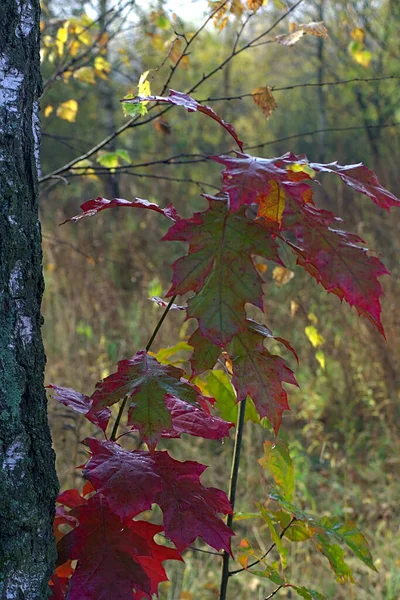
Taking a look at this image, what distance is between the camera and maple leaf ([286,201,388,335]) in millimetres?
848

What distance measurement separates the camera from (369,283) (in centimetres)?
85

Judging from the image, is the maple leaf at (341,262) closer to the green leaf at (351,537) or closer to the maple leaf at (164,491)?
the maple leaf at (164,491)

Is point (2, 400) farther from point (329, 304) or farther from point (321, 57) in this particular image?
point (321, 57)

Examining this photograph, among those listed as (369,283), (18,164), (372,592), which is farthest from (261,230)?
(372,592)

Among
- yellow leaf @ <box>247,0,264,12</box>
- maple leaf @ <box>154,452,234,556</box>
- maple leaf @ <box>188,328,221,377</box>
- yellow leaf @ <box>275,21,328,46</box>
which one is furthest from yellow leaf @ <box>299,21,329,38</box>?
maple leaf @ <box>154,452,234,556</box>

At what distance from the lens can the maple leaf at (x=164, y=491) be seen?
3.05 feet

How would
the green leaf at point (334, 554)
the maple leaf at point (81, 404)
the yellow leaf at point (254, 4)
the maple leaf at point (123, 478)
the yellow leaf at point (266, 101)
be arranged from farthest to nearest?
the yellow leaf at point (266, 101)
the yellow leaf at point (254, 4)
the green leaf at point (334, 554)
the maple leaf at point (81, 404)
the maple leaf at point (123, 478)

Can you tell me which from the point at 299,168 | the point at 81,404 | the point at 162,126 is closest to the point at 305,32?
the point at 162,126

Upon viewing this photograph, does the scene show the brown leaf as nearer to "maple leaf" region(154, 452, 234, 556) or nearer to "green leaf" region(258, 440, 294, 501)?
"green leaf" region(258, 440, 294, 501)

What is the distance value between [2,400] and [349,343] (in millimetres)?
3061

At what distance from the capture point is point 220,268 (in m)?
0.85

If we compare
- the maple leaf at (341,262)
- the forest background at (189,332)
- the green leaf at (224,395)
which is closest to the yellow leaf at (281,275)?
the forest background at (189,332)

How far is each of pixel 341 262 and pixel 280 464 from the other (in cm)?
52

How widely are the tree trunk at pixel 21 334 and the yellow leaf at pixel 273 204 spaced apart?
35 cm
